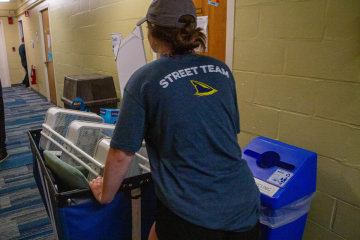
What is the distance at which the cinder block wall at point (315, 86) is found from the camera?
1193 millimetres

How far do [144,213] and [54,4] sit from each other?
4.68 meters

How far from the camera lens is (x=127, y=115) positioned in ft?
2.65

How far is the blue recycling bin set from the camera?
1074mm

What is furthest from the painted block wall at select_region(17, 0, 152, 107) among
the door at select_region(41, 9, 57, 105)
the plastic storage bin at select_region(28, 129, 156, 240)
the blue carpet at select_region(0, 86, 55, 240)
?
the plastic storage bin at select_region(28, 129, 156, 240)

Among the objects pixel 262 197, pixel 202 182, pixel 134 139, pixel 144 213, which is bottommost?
pixel 144 213

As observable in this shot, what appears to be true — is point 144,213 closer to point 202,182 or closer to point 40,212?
point 202,182

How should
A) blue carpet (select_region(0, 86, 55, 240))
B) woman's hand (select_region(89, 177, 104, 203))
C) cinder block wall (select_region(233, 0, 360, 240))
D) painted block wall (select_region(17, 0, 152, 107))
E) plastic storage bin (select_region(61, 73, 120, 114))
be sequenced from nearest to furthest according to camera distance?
1. woman's hand (select_region(89, 177, 104, 203))
2. cinder block wall (select_region(233, 0, 360, 240))
3. blue carpet (select_region(0, 86, 55, 240))
4. plastic storage bin (select_region(61, 73, 120, 114))
5. painted block wall (select_region(17, 0, 152, 107))

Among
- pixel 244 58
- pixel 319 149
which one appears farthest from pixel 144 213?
pixel 244 58

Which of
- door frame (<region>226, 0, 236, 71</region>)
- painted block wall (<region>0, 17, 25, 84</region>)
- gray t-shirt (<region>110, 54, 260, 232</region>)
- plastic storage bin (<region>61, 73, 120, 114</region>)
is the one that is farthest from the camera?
painted block wall (<region>0, 17, 25, 84</region>)

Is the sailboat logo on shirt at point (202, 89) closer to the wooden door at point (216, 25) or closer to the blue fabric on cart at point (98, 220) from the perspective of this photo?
the blue fabric on cart at point (98, 220)

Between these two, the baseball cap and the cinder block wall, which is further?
the cinder block wall

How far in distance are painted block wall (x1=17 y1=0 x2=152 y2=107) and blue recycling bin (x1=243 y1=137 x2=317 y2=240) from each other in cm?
141

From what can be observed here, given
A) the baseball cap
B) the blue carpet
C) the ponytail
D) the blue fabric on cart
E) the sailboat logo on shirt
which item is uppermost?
the baseball cap

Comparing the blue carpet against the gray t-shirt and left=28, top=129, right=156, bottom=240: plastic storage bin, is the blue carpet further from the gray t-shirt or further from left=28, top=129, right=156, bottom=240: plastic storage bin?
the gray t-shirt
